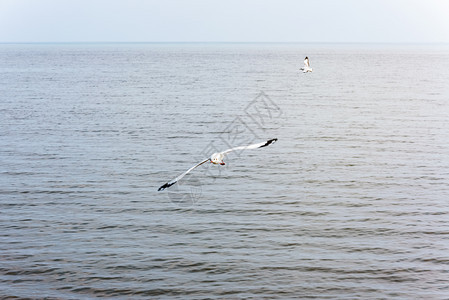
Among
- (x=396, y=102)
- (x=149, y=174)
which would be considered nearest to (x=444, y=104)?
(x=396, y=102)

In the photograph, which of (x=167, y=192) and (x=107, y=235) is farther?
(x=167, y=192)

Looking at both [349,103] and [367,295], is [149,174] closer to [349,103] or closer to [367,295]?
[367,295]

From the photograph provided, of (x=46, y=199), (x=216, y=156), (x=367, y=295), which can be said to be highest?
(x=216, y=156)

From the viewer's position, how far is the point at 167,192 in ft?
136

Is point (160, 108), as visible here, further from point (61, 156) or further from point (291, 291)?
point (291, 291)

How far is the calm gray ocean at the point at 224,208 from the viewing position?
88.7 ft

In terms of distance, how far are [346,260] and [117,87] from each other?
322 feet

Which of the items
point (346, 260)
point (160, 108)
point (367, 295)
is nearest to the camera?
point (367, 295)

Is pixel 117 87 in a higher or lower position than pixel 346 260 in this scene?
higher

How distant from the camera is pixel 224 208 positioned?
36656mm

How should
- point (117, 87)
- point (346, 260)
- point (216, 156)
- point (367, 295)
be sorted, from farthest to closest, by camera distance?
point (117, 87) < point (216, 156) < point (346, 260) < point (367, 295)

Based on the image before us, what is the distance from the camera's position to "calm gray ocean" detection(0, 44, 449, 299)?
27031 mm

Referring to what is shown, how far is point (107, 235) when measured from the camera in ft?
105

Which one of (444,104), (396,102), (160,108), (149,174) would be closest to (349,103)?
(396,102)
